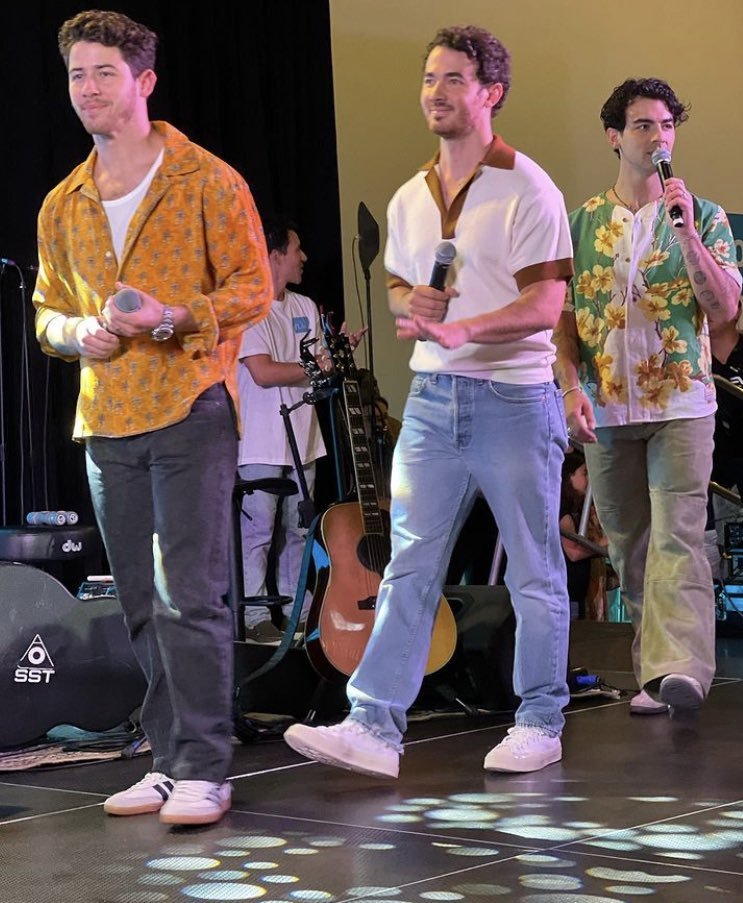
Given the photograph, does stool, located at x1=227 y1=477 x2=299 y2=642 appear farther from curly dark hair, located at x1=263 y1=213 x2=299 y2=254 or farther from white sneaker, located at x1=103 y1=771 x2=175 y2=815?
curly dark hair, located at x1=263 y1=213 x2=299 y2=254

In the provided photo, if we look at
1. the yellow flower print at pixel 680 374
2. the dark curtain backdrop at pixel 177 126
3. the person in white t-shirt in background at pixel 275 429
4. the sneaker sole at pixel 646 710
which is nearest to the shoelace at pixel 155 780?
the sneaker sole at pixel 646 710

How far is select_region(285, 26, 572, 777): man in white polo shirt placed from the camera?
290 cm

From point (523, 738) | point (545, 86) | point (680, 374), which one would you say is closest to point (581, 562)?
point (680, 374)

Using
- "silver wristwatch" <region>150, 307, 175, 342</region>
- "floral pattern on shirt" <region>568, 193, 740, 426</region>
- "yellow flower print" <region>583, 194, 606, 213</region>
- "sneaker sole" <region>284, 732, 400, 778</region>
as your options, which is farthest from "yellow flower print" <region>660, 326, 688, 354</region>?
"silver wristwatch" <region>150, 307, 175, 342</region>

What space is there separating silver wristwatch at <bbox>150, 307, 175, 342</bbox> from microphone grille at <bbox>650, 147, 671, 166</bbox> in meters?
1.50

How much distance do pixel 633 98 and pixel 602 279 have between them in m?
0.46

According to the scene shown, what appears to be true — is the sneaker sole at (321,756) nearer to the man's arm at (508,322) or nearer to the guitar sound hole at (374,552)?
the man's arm at (508,322)

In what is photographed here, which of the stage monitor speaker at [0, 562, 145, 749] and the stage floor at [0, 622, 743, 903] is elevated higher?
the stage monitor speaker at [0, 562, 145, 749]

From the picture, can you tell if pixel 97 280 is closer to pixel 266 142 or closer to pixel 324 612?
pixel 324 612

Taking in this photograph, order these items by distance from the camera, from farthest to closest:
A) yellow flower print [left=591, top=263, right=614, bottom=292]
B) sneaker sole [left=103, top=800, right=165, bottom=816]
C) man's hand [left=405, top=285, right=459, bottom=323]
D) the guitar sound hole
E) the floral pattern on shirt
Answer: the guitar sound hole, yellow flower print [left=591, top=263, right=614, bottom=292], the floral pattern on shirt, man's hand [left=405, top=285, right=459, bottom=323], sneaker sole [left=103, top=800, right=165, bottom=816]

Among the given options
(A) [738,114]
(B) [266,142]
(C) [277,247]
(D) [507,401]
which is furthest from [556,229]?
(A) [738,114]

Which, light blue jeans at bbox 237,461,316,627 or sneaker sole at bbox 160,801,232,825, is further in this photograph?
light blue jeans at bbox 237,461,316,627

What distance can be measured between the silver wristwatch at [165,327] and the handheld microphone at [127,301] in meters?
0.06

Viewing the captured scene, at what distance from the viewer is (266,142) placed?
6.15 meters
